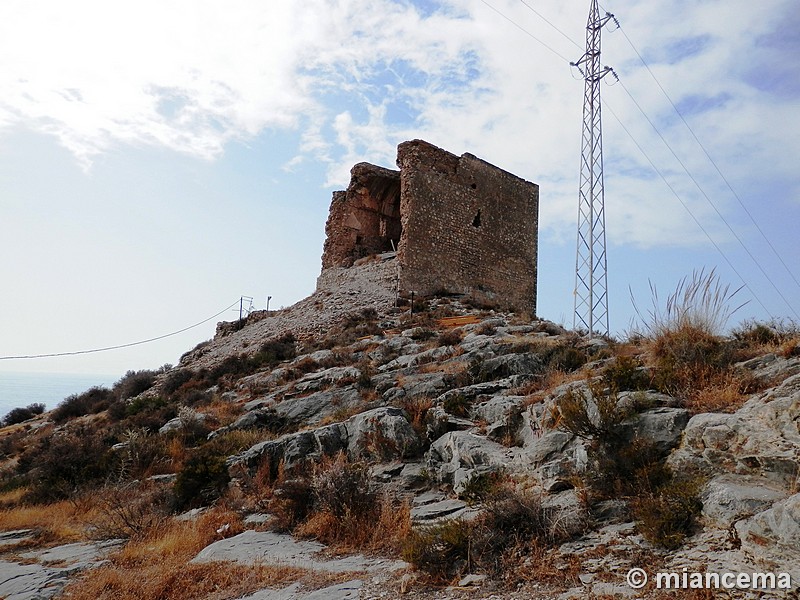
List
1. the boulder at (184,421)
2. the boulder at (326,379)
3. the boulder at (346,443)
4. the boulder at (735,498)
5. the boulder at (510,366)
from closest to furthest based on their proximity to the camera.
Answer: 1. the boulder at (735,498)
2. the boulder at (346,443)
3. the boulder at (510,366)
4. the boulder at (184,421)
5. the boulder at (326,379)

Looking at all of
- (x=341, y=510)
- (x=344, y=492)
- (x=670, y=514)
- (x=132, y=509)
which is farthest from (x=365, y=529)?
(x=132, y=509)

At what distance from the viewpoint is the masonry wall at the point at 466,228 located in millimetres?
19359

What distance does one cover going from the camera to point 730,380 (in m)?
5.68

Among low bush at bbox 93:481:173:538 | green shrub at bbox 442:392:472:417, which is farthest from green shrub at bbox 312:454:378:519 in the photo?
low bush at bbox 93:481:173:538

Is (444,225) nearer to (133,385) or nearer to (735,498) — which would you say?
(133,385)

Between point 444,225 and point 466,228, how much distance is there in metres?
1.08

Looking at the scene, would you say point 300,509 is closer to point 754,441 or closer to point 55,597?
point 55,597

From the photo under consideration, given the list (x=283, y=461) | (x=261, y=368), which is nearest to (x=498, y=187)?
(x=261, y=368)

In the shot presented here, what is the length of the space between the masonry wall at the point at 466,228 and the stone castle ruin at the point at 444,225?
0.04m

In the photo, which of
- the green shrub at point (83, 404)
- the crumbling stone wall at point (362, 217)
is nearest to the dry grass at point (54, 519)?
the green shrub at point (83, 404)

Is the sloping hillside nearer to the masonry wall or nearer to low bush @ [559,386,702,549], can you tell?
low bush @ [559,386,702,549]

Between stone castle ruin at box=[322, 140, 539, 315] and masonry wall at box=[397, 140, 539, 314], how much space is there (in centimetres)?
4

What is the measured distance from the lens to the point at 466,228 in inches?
814

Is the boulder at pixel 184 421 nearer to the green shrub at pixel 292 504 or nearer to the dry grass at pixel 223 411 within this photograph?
the dry grass at pixel 223 411
